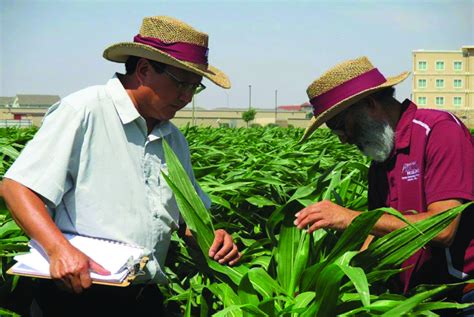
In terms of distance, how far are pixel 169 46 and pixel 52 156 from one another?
55cm

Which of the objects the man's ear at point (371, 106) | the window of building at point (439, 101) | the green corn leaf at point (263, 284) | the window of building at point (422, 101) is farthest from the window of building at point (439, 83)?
the green corn leaf at point (263, 284)

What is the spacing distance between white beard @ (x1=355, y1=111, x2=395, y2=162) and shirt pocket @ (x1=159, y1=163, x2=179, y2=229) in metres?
0.67

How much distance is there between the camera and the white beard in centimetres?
239

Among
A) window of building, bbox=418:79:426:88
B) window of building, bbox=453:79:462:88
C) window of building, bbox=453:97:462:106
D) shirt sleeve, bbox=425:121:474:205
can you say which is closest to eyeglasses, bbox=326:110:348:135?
shirt sleeve, bbox=425:121:474:205

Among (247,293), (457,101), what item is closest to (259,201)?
(247,293)

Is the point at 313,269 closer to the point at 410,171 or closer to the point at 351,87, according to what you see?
the point at 410,171

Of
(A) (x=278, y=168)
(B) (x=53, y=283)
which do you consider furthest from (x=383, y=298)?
(A) (x=278, y=168)

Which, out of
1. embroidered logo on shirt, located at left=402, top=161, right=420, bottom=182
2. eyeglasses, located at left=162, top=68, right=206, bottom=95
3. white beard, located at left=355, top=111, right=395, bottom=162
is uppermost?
eyeglasses, located at left=162, top=68, right=206, bottom=95

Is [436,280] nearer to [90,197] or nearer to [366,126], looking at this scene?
[366,126]

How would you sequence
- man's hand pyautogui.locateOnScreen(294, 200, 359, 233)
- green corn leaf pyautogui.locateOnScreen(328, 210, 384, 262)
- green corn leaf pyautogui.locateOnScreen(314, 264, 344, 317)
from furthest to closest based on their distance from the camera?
man's hand pyautogui.locateOnScreen(294, 200, 359, 233) → green corn leaf pyautogui.locateOnScreen(328, 210, 384, 262) → green corn leaf pyautogui.locateOnScreen(314, 264, 344, 317)

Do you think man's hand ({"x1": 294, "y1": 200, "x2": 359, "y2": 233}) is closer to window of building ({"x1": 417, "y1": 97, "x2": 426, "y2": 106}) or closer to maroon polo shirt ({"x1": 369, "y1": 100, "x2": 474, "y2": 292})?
maroon polo shirt ({"x1": 369, "y1": 100, "x2": 474, "y2": 292})

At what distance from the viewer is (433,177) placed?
7.32ft

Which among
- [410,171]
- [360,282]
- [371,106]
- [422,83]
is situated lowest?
[360,282]

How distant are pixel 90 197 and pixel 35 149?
226mm
